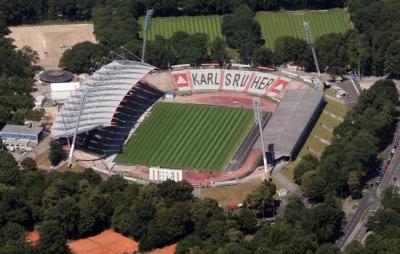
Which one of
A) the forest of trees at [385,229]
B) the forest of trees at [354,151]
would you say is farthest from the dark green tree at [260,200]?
the forest of trees at [385,229]

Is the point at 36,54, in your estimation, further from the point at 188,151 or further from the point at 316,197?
the point at 316,197

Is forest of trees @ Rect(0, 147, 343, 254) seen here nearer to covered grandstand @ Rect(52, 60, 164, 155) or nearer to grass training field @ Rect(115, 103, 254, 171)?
covered grandstand @ Rect(52, 60, 164, 155)

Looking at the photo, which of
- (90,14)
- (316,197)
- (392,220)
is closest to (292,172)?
(316,197)

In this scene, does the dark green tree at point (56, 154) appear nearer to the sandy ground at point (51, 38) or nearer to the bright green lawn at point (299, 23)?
the sandy ground at point (51, 38)

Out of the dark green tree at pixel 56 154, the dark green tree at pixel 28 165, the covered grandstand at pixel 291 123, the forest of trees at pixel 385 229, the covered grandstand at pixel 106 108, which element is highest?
the forest of trees at pixel 385 229

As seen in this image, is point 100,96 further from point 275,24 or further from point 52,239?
point 275,24

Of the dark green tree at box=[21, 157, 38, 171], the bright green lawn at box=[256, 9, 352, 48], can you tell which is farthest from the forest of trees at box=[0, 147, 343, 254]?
the bright green lawn at box=[256, 9, 352, 48]

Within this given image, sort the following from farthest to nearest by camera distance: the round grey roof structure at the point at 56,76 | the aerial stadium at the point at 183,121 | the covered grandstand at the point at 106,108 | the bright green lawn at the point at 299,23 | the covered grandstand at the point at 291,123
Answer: the bright green lawn at the point at 299,23 < the round grey roof structure at the point at 56,76 < the covered grandstand at the point at 106,108 < the covered grandstand at the point at 291,123 < the aerial stadium at the point at 183,121
